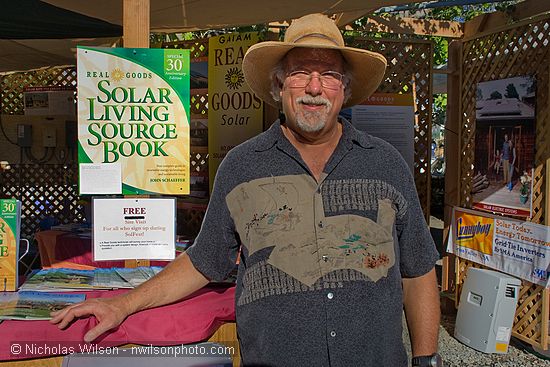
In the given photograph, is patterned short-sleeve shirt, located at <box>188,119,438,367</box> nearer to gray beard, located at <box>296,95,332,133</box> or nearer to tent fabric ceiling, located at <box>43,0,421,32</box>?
gray beard, located at <box>296,95,332,133</box>

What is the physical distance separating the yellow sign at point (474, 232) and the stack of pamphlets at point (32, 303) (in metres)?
3.77

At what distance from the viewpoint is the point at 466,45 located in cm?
516

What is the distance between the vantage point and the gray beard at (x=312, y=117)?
1709 millimetres

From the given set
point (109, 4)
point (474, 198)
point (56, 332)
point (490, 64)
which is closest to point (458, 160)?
point (474, 198)

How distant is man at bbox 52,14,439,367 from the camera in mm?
1592

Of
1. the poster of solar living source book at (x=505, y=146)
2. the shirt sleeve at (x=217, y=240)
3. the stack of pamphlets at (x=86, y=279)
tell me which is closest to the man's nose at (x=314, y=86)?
the shirt sleeve at (x=217, y=240)

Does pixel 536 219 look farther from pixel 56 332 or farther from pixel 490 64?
pixel 56 332

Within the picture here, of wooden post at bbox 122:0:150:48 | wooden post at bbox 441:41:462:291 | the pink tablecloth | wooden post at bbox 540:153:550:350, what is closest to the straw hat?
wooden post at bbox 122:0:150:48

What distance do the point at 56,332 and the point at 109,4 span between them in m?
3.28

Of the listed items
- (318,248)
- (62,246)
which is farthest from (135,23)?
(62,246)

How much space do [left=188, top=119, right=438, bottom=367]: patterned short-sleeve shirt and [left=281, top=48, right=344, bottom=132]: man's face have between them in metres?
0.10

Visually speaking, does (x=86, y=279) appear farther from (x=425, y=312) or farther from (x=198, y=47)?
(x=198, y=47)

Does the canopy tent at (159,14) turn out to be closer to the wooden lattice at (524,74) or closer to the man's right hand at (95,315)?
the wooden lattice at (524,74)

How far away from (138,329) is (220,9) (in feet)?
10.9
